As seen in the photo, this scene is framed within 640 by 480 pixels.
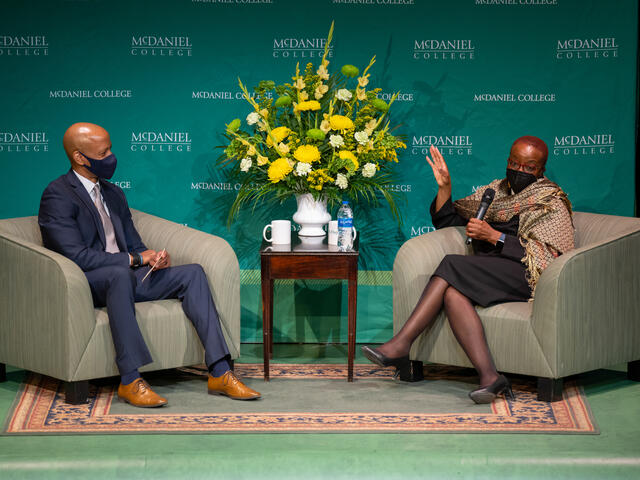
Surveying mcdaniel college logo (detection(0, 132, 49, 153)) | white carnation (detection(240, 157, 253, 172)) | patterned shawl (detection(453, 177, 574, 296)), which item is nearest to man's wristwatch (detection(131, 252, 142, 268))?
white carnation (detection(240, 157, 253, 172))

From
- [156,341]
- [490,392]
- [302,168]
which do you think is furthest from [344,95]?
[490,392]

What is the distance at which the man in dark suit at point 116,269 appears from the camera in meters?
3.78

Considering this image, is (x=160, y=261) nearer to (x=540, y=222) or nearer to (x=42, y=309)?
(x=42, y=309)

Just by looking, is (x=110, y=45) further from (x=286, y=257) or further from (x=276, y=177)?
(x=286, y=257)

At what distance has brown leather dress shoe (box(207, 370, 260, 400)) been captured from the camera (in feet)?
12.8

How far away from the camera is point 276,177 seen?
4180 millimetres

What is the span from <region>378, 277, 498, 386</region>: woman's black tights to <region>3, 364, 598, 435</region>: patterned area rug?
0.21m

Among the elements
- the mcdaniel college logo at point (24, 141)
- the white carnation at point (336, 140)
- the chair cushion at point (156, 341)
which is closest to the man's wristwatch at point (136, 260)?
the chair cushion at point (156, 341)

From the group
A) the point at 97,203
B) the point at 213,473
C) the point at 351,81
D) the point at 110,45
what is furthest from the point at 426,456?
the point at 110,45

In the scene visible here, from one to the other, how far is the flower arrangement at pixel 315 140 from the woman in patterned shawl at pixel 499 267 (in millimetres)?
694

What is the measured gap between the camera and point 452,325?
13.1ft

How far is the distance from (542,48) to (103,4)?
2.74 m

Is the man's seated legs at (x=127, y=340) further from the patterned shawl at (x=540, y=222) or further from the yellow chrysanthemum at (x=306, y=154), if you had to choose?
the patterned shawl at (x=540, y=222)

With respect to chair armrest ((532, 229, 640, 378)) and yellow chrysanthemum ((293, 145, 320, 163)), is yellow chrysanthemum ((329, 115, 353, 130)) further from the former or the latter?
chair armrest ((532, 229, 640, 378))
